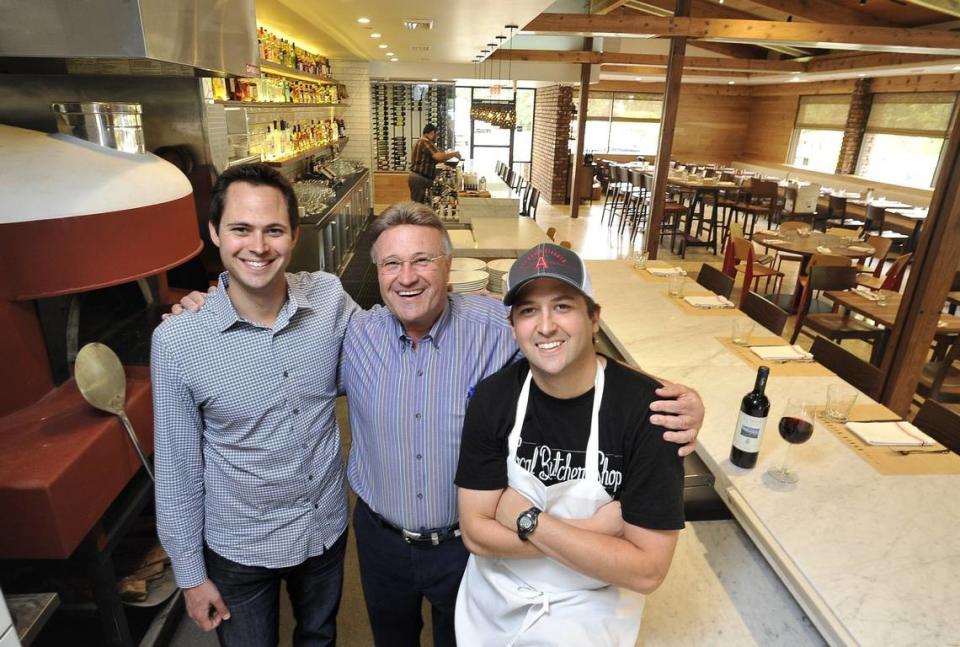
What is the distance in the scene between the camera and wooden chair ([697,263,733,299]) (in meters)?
4.15

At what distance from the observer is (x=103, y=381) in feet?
5.47

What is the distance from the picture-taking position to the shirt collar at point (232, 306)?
144cm

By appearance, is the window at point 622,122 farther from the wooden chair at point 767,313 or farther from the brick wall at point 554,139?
the wooden chair at point 767,313

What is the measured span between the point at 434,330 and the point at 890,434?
6.41ft

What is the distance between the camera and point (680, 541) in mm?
1854

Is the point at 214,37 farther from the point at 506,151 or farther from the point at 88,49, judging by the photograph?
the point at 506,151

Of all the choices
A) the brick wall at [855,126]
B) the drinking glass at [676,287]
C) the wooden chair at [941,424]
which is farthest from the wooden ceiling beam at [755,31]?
the wooden chair at [941,424]

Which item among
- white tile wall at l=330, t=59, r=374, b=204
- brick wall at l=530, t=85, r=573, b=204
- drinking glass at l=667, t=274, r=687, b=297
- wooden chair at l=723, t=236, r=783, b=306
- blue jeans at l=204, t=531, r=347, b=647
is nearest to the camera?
blue jeans at l=204, t=531, r=347, b=647

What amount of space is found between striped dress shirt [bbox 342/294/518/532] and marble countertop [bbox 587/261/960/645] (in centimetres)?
99

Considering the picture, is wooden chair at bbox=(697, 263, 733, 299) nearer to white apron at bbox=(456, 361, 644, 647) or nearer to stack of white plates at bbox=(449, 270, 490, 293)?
stack of white plates at bbox=(449, 270, 490, 293)

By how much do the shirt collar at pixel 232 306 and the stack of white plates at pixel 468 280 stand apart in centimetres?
158

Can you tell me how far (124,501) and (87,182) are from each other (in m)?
1.08

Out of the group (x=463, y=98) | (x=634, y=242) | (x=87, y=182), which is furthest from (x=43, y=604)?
(x=463, y=98)

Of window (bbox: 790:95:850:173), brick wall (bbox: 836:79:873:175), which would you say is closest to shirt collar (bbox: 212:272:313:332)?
brick wall (bbox: 836:79:873:175)
